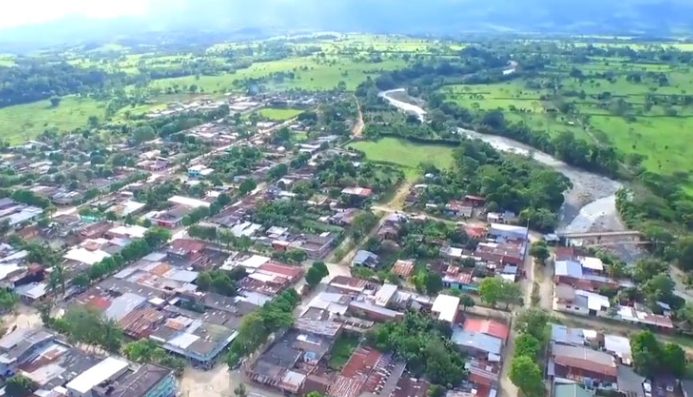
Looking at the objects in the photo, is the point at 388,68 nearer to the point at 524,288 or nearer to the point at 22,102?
the point at 22,102

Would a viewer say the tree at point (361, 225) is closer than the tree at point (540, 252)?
No

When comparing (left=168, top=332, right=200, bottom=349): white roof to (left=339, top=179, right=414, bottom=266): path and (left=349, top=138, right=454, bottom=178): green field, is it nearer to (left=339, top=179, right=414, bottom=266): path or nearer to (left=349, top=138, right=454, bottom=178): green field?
(left=339, top=179, right=414, bottom=266): path

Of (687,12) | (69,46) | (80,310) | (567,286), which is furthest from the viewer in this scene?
(687,12)

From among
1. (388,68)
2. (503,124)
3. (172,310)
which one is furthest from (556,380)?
(388,68)

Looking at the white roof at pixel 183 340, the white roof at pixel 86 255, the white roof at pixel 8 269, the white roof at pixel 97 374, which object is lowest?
the white roof at pixel 183 340

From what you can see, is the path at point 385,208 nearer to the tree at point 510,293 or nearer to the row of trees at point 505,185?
the row of trees at point 505,185

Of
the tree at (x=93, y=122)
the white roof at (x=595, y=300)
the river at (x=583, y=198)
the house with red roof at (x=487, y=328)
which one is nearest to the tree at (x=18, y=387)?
the house with red roof at (x=487, y=328)
